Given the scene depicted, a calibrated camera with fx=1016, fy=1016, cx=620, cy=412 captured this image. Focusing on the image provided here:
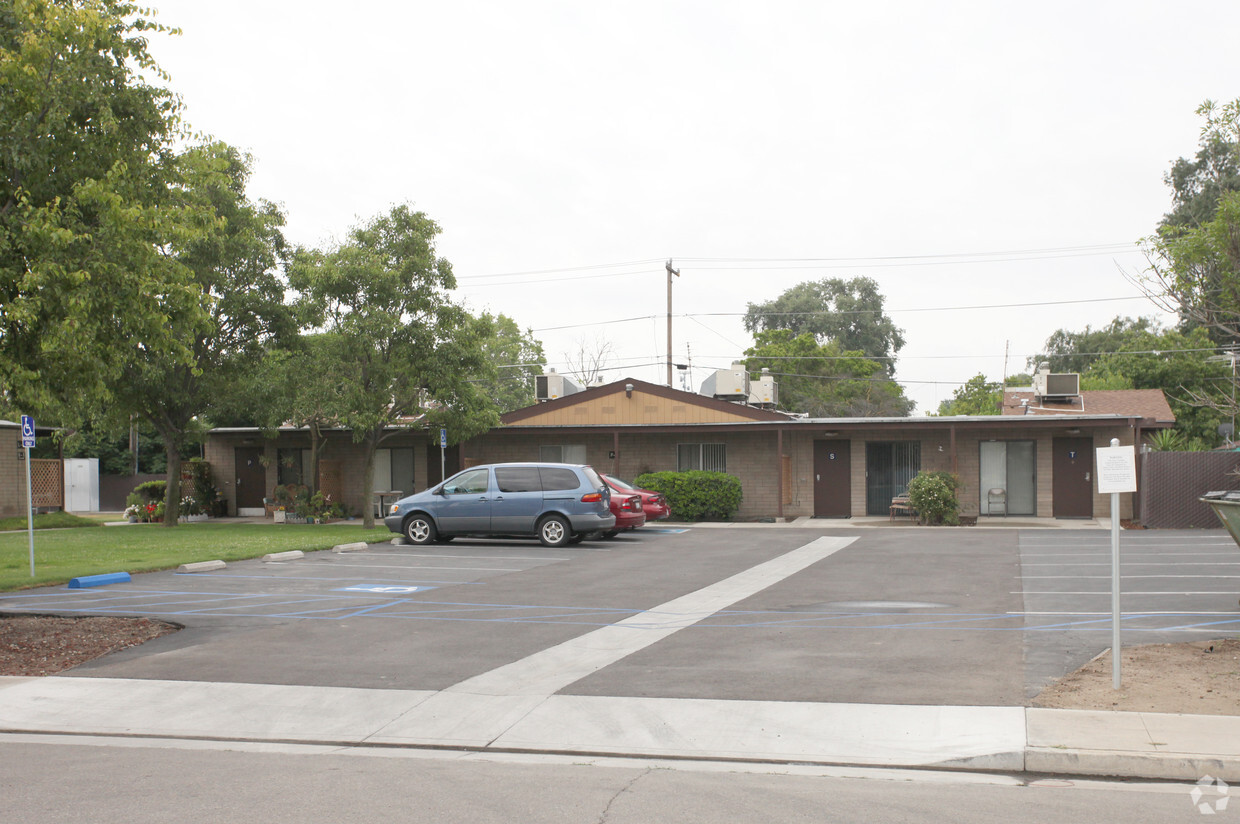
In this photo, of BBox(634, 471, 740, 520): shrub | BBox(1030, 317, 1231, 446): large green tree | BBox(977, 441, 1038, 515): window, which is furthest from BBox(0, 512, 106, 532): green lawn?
BBox(1030, 317, 1231, 446): large green tree

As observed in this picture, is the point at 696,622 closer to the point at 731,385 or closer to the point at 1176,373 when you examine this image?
the point at 731,385

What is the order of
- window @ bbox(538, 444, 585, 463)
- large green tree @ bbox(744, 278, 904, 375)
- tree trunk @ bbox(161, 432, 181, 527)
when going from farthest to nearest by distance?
large green tree @ bbox(744, 278, 904, 375), window @ bbox(538, 444, 585, 463), tree trunk @ bbox(161, 432, 181, 527)

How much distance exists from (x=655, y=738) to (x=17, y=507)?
30.6m

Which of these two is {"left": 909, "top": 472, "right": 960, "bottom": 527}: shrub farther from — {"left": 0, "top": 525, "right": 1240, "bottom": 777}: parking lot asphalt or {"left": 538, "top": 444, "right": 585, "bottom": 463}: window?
{"left": 538, "top": 444, "right": 585, "bottom": 463}: window

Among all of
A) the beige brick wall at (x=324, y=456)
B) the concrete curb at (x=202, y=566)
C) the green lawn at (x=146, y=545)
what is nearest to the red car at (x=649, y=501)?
the green lawn at (x=146, y=545)

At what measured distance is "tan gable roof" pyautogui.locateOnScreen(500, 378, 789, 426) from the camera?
3034 centimetres

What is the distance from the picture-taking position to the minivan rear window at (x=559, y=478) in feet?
68.4

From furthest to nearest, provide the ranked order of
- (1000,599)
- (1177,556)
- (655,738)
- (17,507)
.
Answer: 1. (17,507)
2. (1177,556)
3. (1000,599)
4. (655,738)

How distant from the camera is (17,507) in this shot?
31234 millimetres

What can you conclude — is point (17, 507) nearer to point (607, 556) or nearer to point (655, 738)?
point (607, 556)

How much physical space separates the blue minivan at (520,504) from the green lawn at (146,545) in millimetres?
2130

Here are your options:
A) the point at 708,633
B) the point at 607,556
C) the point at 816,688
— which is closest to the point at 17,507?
the point at 607,556

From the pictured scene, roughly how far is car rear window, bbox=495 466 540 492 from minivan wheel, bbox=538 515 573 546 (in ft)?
2.30

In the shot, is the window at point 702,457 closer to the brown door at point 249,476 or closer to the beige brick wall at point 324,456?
the beige brick wall at point 324,456
